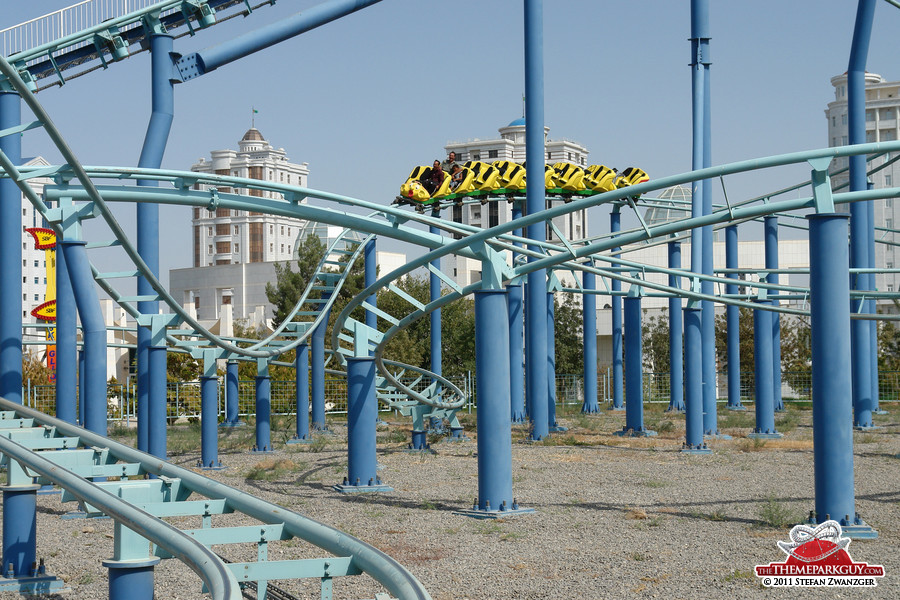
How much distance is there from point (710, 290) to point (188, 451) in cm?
972

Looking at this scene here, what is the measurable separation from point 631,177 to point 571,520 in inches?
596

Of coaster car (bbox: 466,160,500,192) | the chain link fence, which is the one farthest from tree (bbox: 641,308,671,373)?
coaster car (bbox: 466,160,500,192)

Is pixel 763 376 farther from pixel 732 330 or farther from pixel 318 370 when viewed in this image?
pixel 318 370

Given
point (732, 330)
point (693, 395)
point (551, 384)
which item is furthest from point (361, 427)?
point (732, 330)

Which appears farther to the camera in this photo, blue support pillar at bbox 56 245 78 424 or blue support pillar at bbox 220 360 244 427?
blue support pillar at bbox 220 360 244 427

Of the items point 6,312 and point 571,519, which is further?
point 6,312

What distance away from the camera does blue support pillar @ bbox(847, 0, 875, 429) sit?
747 inches

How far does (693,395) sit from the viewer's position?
56.4 feet

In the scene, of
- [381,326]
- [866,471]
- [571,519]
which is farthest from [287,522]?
[381,326]

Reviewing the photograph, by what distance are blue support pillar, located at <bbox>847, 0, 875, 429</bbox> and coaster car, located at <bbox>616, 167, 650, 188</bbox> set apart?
497cm

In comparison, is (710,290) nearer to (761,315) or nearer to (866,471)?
(761,315)

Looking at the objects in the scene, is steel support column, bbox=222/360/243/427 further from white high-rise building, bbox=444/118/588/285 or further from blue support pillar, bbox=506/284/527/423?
white high-rise building, bbox=444/118/588/285

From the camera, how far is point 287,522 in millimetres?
5316

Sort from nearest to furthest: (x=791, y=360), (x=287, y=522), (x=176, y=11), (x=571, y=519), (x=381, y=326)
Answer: (x=287, y=522) < (x=571, y=519) < (x=176, y=11) < (x=381, y=326) < (x=791, y=360)
